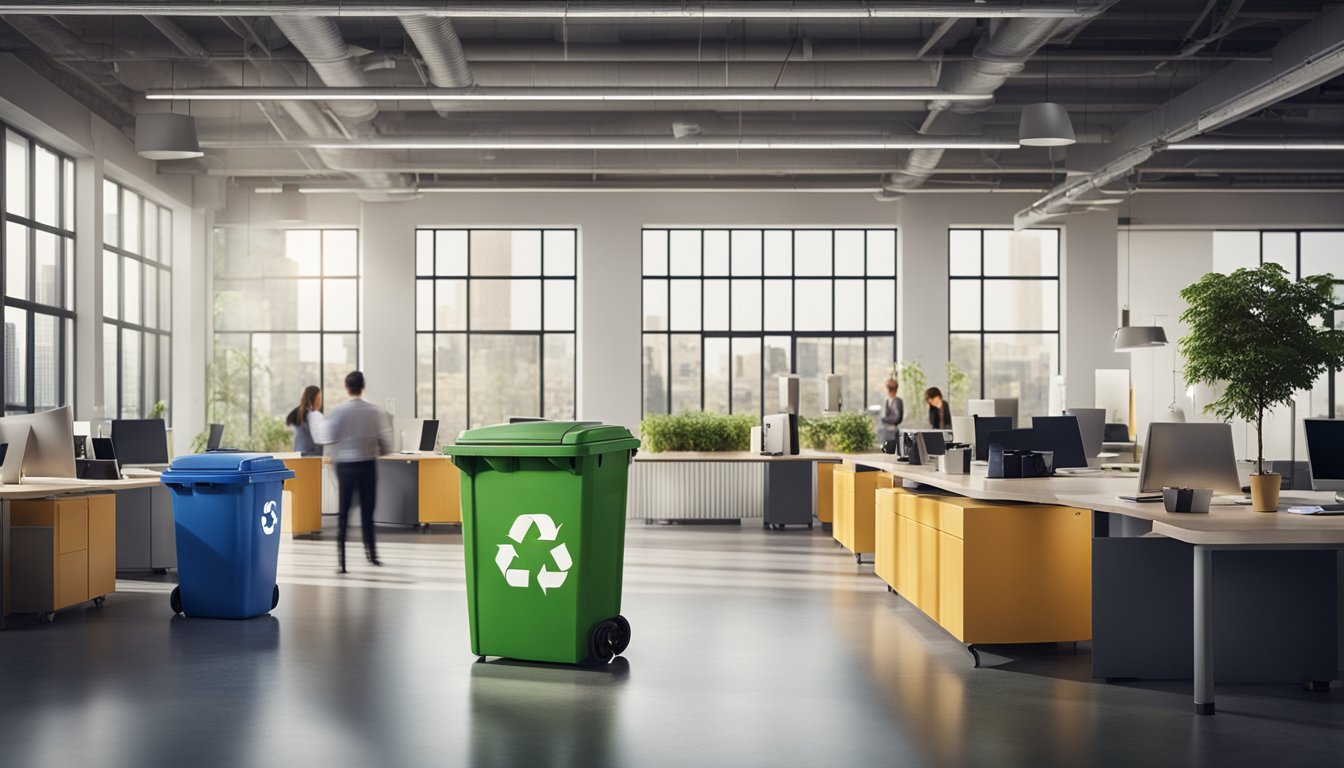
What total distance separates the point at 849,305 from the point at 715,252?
217 centimetres

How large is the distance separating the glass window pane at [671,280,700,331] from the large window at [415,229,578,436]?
1532 millimetres

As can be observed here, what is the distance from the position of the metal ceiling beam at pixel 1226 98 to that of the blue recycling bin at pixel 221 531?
8.41m

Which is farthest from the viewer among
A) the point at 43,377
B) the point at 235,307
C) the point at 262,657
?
the point at 235,307

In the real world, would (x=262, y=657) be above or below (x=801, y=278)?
below

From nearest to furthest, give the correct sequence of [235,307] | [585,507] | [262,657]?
[585,507], [262,657], [235,307]

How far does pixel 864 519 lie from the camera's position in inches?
352

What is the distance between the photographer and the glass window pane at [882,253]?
1733 cm

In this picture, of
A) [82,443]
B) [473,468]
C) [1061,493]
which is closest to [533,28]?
[82,443]

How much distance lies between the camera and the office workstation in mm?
4723

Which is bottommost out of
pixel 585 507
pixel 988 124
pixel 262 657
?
pixel 262 657

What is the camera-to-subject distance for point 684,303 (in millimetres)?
17297

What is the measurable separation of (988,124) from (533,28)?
219 inches

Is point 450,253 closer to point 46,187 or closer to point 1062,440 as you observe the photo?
point 46,187

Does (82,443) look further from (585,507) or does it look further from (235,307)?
(235,307)
